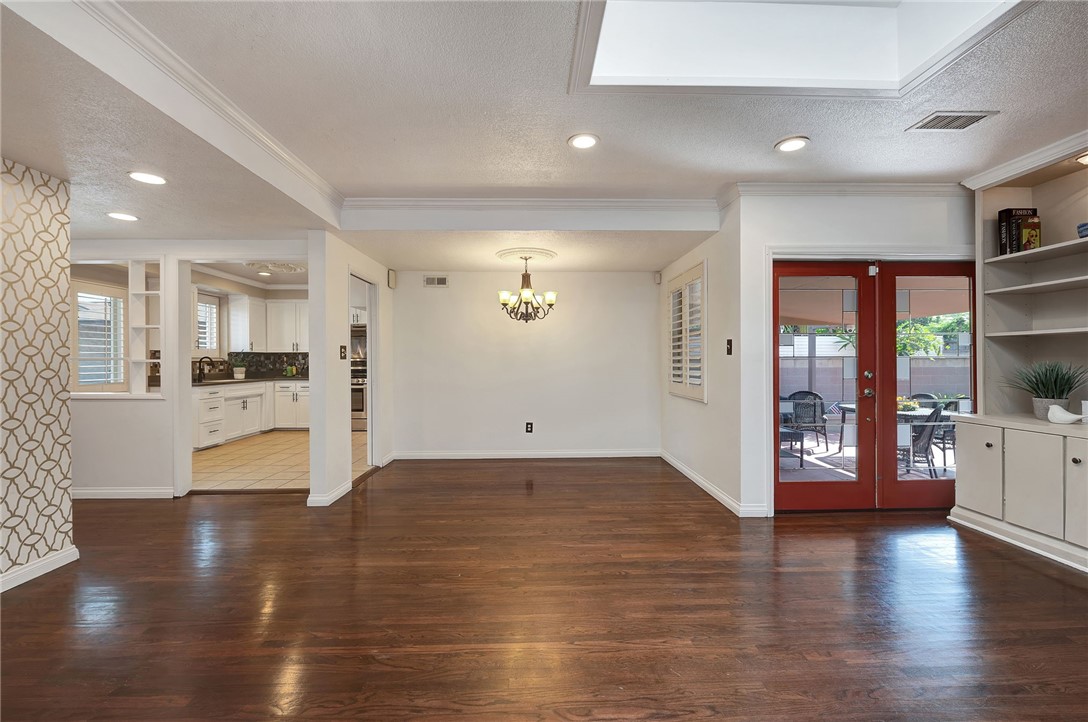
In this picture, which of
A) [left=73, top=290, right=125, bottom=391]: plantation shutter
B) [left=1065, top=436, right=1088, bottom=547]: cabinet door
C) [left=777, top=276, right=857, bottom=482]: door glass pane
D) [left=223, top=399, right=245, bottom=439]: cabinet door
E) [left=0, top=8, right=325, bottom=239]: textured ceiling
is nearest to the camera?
[left=0, top=8, right=325, bottom=239]: textured ceiling

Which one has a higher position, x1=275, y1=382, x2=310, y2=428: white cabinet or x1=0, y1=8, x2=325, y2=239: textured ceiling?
x1=0, y1=8, x2=325, y2=239: textured ceiling

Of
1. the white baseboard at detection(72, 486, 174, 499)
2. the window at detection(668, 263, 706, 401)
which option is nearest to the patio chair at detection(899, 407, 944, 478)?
the window at detection(668, 263, 706, 401)

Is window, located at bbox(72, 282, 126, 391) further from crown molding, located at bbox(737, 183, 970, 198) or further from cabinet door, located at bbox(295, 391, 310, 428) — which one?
crown molding, located at bbox(737, 183, 970, 198)

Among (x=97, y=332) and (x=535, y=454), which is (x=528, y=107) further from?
(x=97, y=332)

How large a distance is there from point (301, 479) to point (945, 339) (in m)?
6.05

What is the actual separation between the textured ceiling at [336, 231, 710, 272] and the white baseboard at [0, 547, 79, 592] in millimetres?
2831

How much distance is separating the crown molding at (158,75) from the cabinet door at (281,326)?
5950 millimetres

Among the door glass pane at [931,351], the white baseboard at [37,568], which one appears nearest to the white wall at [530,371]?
the door glass pane at [931,351]

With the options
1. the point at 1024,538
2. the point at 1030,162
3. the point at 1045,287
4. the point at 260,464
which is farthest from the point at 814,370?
the point at 260,464

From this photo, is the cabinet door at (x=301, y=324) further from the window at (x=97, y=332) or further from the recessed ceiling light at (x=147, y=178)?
the recessed ceiling light at (x=147, y=178)

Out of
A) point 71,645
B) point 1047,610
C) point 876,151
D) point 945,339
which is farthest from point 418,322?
point 1047,610

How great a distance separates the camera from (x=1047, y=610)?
2.26 meters

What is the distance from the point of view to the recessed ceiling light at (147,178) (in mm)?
2764

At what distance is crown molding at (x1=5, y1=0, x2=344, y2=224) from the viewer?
1647mm
